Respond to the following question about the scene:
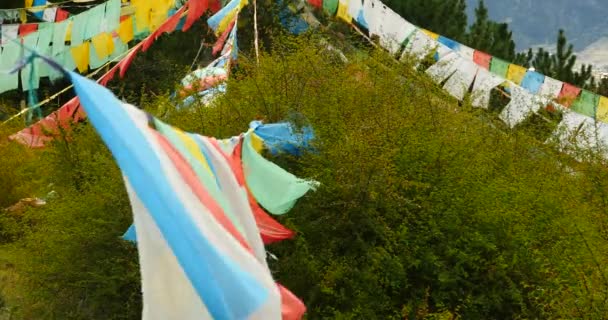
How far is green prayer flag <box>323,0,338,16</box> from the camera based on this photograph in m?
→ 10.6

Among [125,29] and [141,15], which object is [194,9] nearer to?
[141,15]

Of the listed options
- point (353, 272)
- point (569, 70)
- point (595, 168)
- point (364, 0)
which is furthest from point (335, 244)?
point (569, 70)

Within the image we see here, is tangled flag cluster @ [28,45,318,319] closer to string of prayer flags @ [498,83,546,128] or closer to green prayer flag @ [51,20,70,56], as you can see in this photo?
string of prayer flags @ [498,83,546,128]

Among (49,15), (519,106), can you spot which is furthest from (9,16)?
(519,106)

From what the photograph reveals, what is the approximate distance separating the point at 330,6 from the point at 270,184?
5.86 meters

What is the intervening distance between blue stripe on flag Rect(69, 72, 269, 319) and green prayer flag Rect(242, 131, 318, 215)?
2.37m

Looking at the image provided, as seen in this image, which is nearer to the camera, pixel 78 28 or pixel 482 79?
pixel 482 79

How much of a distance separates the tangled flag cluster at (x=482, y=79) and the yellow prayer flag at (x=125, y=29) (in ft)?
8.49

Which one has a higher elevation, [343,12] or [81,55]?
[343,12]

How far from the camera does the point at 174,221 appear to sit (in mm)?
2809

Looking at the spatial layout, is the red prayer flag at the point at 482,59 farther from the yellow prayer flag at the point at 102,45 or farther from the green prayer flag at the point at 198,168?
the green prayer flag at the point at 198,168

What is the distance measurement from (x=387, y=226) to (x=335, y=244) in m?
0.46

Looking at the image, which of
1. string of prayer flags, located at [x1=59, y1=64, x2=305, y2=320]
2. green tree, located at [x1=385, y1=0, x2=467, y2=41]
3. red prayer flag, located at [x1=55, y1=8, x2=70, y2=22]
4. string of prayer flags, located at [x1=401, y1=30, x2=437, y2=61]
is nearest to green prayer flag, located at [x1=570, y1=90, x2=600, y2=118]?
string of prayer flags, located at [x1=401, y1=30, x2=437, y2=61]

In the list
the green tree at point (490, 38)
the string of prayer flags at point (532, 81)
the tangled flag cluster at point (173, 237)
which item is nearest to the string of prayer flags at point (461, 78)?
the string of prayer flags at point (532, 81)
